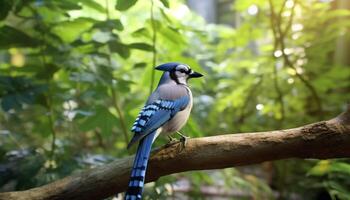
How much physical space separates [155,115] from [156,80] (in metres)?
0.42

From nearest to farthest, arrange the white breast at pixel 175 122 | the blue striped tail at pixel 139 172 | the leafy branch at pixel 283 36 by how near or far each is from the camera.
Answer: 1. the blue striped tail at pixel 139 172
2. the white breast at pixel 175 122
3. the leafy branch at pixel 283 36

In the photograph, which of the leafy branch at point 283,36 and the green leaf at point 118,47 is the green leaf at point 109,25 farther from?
the leafy branch at point 283,36

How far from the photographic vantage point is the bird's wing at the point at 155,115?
92cm

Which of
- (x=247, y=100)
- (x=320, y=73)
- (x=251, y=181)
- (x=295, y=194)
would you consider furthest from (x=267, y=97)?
(x=295, y=194)

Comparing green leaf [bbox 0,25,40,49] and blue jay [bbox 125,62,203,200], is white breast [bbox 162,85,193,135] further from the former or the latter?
green leaf [bbox 0,25,40,49]

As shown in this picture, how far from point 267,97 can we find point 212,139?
0.99m

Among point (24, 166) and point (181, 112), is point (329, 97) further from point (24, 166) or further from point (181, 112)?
point (24, 166)

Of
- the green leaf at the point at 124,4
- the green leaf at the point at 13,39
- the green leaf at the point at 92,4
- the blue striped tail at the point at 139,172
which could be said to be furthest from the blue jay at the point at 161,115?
the green leaf at the point at 13,39

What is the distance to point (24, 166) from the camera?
129 centimetres

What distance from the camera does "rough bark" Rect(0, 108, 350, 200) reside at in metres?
0.91

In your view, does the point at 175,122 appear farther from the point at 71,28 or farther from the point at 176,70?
the point at 71,28

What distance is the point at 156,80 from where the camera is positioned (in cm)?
136

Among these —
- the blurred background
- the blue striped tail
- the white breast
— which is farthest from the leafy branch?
the blue striped tail

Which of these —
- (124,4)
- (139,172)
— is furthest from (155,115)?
(124,4)
